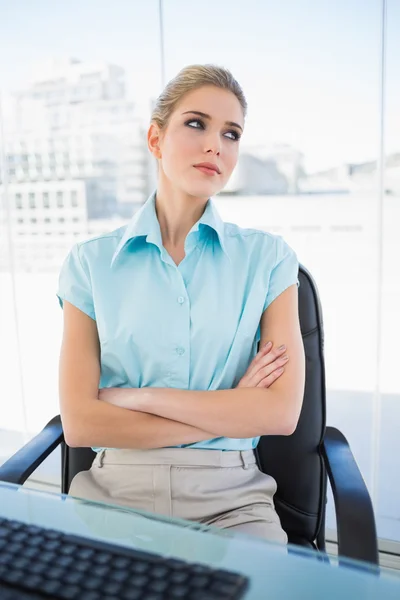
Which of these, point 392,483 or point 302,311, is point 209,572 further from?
point 392,483

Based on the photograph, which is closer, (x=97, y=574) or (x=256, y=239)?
(x=97, y=574)

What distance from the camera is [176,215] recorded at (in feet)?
4.73

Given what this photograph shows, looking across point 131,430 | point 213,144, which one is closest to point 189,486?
point 131,430

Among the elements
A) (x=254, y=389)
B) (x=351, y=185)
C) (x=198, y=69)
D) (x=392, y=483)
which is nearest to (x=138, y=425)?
(x=254, y=389)

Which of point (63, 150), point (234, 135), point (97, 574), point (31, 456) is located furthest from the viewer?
point (63, 150)

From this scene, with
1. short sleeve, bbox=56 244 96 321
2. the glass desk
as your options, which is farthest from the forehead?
the glass desk

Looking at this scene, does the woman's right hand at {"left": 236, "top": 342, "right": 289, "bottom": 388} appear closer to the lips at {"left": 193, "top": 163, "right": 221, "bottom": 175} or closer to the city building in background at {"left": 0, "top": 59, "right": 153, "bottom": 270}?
the lips at {"left": 193, "top": 163, "right": 221, "bottom": 175}

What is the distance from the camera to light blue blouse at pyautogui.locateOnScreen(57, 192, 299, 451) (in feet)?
4.30

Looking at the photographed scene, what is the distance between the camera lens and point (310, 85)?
7.61 feet

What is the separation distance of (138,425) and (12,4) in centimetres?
234

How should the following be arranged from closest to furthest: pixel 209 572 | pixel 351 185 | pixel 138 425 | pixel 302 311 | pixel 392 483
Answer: pixel 209 572 < pixel 138 425 < pixel 302 311 < pixel 392 483 < pixel 351 185

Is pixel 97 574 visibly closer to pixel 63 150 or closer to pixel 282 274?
pixel 282 274

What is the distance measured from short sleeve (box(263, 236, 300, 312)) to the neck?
25 centimetres

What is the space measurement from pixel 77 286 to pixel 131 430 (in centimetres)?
39
